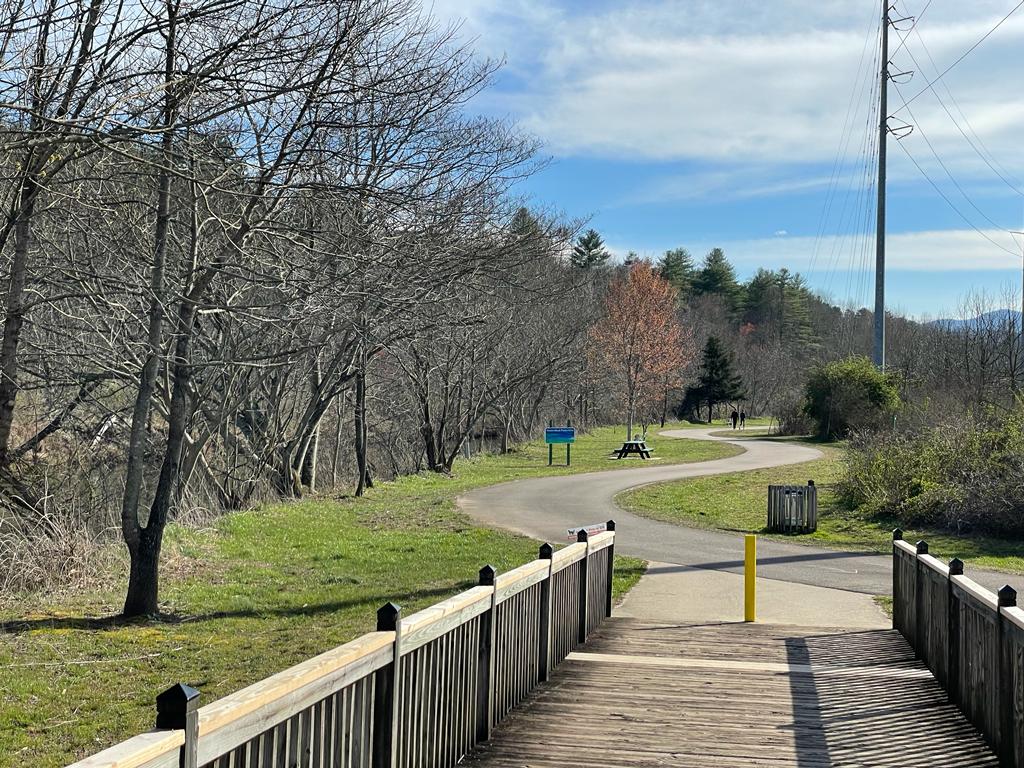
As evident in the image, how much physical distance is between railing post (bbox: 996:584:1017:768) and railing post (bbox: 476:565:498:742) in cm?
309

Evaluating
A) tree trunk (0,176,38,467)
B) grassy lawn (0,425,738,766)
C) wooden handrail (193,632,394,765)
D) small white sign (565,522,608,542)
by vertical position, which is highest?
tree trunk (0,176,38,467)

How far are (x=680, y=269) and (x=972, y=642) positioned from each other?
10404 centimetres

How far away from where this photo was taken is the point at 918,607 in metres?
9.24

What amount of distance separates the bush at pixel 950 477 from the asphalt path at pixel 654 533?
3.33 meters

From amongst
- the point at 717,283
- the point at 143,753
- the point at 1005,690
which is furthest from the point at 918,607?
the point at 717,283

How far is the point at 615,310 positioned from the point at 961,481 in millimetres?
37915

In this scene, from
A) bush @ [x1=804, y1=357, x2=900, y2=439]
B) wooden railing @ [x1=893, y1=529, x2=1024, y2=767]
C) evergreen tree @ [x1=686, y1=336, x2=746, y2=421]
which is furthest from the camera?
evergreen tree @ [x1=686, y1=336, x2=746, y2=421]

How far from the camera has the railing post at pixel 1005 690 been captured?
5816 mm

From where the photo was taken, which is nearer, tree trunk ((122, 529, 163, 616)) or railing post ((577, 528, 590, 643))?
railing post ((577, 528, 590, 643))

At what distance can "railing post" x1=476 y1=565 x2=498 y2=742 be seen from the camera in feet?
21.6

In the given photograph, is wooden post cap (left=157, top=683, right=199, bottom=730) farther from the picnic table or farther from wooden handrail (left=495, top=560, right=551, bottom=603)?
the picnic table

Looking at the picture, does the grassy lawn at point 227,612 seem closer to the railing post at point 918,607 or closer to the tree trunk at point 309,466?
the railing post at point 918,607

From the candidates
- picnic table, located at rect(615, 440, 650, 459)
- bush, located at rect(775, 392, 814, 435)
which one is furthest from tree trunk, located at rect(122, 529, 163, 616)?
bush, located at rect(775, 392, 814, 435)

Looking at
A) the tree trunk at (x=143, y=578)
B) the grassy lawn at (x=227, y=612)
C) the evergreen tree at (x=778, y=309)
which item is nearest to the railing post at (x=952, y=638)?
the grassy lawn at (x=227, y=612)
